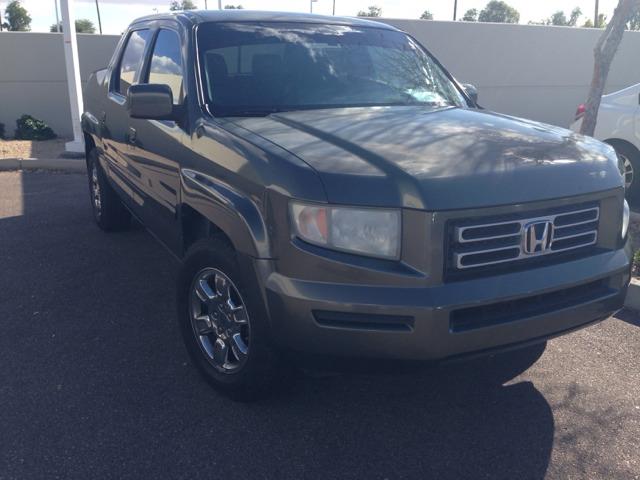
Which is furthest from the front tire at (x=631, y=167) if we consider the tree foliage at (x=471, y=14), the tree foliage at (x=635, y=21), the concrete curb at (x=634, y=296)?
the tree foliage at (x=471, y=14)

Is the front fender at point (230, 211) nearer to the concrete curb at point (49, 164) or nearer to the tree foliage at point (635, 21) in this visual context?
the concrete curb at point (49, 164)

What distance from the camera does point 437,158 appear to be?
9.34 ft

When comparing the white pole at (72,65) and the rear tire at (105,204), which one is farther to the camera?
the white pole at (72,65)

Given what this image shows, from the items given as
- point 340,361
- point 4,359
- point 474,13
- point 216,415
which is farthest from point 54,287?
point 474,13

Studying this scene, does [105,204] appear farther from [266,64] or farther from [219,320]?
[219,320]

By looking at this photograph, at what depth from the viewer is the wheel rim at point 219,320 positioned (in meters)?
3.13

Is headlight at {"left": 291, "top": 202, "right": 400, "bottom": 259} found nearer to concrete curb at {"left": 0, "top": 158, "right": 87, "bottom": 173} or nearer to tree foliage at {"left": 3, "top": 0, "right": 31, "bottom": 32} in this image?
concrete curb at {"left": 0, "top": 158, "right": 87, "bottom": 173}

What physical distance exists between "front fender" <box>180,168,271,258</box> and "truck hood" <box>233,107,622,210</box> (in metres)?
0.32

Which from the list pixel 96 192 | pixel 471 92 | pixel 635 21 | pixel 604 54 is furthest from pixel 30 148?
pixel 635 21

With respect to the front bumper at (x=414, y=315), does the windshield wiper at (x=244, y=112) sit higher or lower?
higher

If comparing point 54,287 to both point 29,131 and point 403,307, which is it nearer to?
point 403,307

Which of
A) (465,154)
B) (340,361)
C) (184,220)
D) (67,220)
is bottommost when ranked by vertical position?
(67,220)

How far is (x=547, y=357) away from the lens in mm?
3883

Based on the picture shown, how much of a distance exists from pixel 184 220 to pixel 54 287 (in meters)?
1.77
